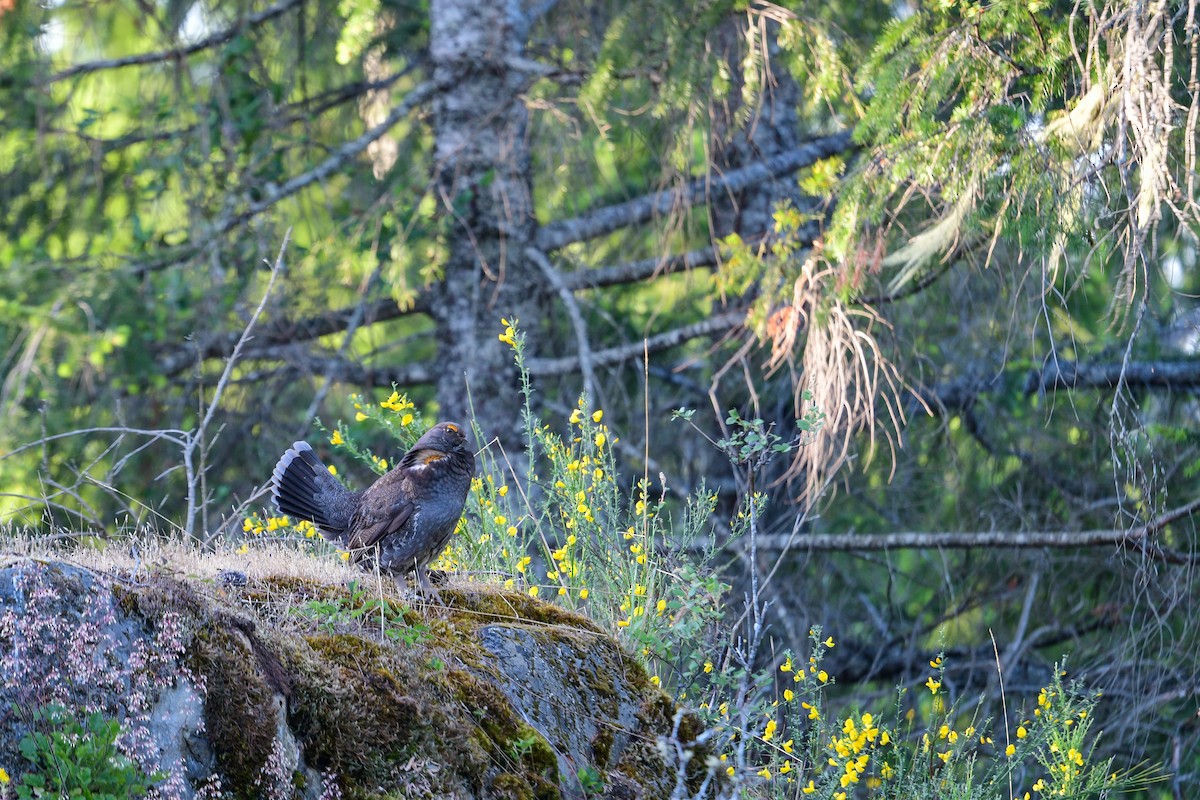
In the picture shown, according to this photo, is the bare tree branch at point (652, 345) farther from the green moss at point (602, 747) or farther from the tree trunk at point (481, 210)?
the green moss at point (602, 747)

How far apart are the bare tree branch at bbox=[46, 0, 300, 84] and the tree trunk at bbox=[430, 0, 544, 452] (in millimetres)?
1170

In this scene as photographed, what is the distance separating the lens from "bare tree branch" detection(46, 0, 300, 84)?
8.60m

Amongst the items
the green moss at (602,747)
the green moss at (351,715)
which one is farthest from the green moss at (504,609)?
the green moss at (351,715)

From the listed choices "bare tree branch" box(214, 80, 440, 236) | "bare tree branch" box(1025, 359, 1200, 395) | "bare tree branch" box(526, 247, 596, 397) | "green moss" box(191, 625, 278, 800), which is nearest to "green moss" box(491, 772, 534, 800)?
"green moss" box(191, 625, 278, 800)

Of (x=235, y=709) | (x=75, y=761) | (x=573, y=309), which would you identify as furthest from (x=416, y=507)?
(x=573, y=309)

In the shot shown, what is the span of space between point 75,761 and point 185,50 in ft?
22.8

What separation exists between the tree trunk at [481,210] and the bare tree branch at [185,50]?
46.1 inches

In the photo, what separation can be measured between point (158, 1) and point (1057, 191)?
24.5 ft

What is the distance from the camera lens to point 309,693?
3330mm

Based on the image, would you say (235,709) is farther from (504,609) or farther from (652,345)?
(652,345)

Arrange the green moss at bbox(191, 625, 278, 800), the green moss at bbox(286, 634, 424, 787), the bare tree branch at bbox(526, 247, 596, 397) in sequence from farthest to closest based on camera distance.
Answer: the bare tree branch at bbox(526, 247, 596, 397), the green moss at bbox(286, 634, 424, 787), the green moss at bbox(191, 625, 278, 800)

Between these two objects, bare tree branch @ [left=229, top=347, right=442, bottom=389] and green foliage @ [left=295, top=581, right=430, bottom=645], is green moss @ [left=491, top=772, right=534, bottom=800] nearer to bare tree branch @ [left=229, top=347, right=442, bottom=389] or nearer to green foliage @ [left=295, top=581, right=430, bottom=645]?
green foliage @ [left=295, top=581, right=430, bottom=645]

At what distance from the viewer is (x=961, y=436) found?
29.4 feet

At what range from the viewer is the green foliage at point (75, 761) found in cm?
270
